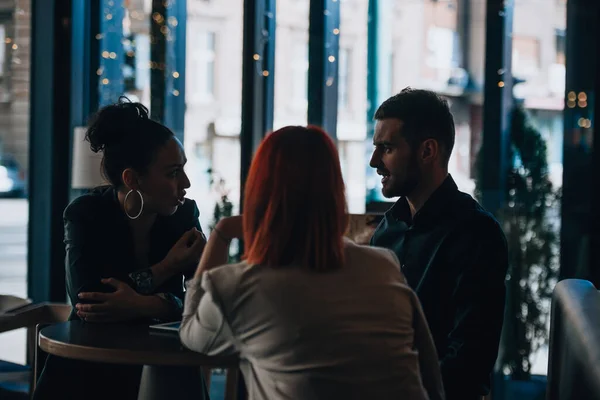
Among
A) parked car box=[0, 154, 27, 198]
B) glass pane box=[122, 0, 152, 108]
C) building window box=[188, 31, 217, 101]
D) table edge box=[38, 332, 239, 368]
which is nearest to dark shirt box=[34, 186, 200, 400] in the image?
table edge box=[38, 332, 239, 368]

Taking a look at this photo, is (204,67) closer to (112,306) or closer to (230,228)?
(112,306)

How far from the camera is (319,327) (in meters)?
1.52

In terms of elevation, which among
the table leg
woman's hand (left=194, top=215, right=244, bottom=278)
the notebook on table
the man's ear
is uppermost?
the man's ear

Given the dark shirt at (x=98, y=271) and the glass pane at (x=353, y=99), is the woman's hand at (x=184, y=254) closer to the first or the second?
the dark shirt at (x=98, y=271)

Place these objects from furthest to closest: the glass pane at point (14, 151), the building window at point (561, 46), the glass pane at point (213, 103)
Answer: the glass pane at point (14, 151)
the glass pane at point (213, 103)
the building window at point (561, 46)

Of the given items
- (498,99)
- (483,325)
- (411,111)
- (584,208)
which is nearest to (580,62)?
(498,99)

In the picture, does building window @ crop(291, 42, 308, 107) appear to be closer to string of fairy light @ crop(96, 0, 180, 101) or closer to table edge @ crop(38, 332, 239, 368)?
string of fairy light @ crop(96, 0, 180, 101)

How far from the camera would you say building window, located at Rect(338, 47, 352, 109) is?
4492mm

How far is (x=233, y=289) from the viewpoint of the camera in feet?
5.10

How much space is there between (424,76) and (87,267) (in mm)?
2507

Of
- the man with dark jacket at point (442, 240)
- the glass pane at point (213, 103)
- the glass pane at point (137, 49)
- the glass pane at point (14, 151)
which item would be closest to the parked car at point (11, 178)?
the glass pane at point (14, 151)

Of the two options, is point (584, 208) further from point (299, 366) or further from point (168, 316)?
point (299, 366)

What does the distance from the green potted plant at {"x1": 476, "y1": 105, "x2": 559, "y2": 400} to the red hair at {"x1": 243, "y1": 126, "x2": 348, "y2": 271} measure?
2.64 m

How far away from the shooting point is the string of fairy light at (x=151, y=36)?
4902 millimetres
